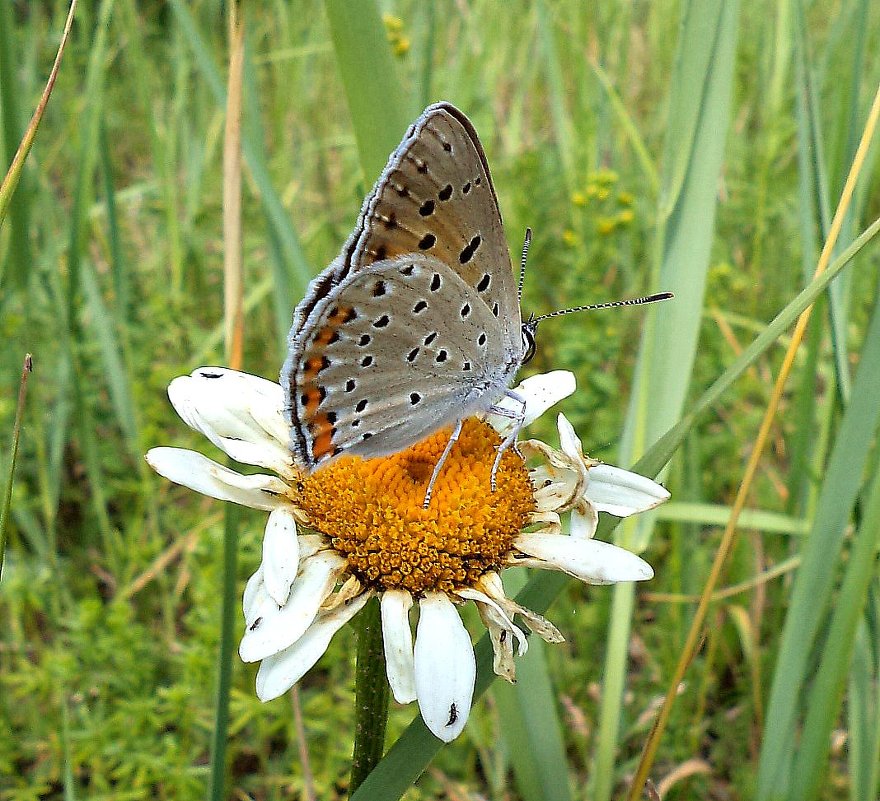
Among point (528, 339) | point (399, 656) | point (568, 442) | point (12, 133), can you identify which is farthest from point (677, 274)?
point (12, 133)

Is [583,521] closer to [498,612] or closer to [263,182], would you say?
[498,612]

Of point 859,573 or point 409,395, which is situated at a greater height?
point 409,395

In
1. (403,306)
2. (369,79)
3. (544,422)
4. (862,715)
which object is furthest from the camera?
(544,422)

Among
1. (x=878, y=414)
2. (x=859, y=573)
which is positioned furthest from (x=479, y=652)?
(x=878, y=414)

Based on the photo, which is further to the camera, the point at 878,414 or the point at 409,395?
the point at 409,395

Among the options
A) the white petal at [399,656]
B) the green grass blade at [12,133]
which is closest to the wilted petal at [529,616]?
the white petal at [399,656]

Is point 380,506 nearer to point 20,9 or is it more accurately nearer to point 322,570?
point 322,570

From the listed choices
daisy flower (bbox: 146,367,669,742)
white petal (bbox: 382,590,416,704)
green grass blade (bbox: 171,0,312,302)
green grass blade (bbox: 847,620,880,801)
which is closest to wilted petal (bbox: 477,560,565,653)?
daisy flower (bbox: 146,367,669,742)

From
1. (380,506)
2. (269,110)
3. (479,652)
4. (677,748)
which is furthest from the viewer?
(269,110)
